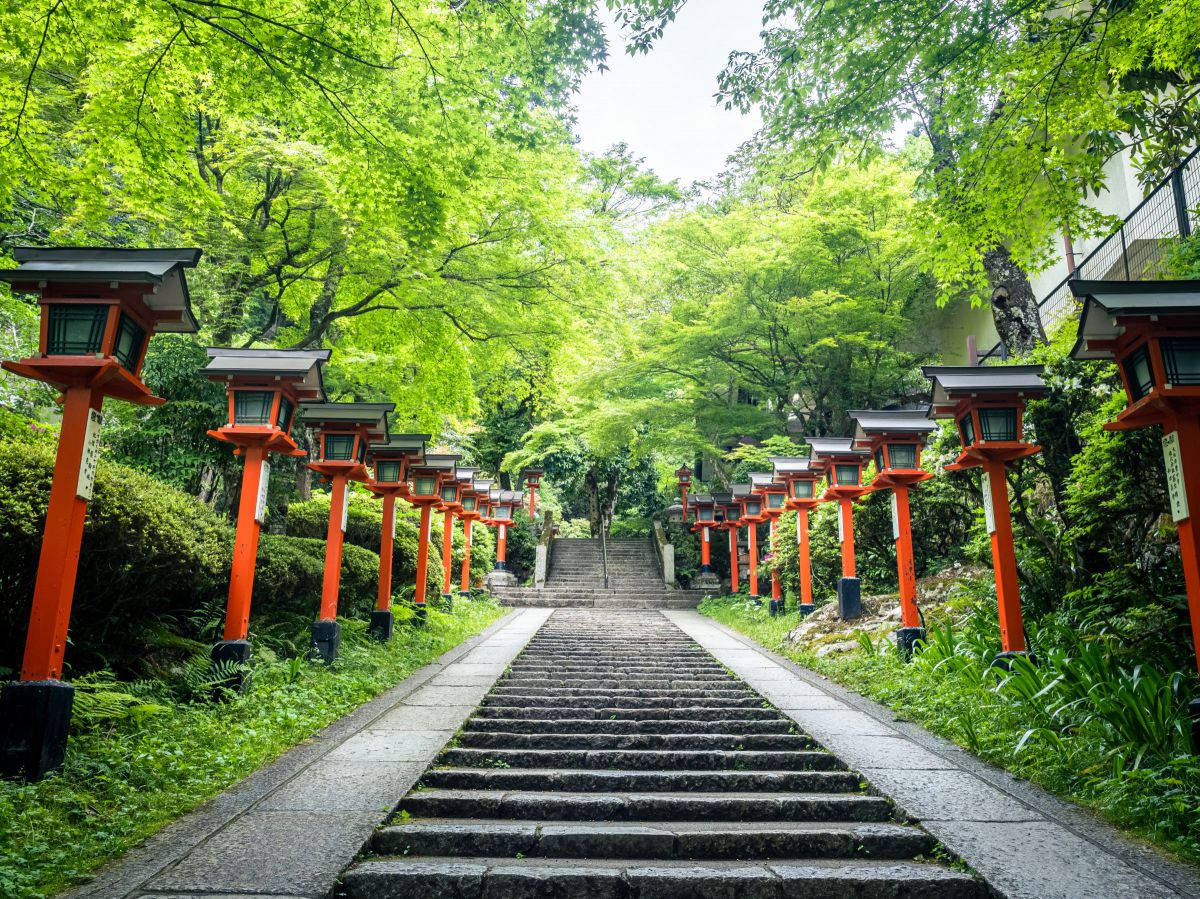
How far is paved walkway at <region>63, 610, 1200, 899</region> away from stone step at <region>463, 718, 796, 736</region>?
0.07 feet

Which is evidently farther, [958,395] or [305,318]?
[305,318]

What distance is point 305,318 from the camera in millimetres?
12672

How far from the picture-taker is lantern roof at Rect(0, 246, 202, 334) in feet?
15.0

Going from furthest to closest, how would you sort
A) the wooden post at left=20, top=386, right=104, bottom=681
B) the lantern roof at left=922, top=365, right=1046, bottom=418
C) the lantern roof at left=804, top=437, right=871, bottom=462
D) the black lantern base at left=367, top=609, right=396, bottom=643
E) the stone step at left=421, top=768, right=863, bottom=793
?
the lantern roof at left=804, top=437, right=871, bottom=462 < the black lantern base at left=367, top=609, right=396, bottom=643 < the lantern roof at left=922, top=365, right=1046, bottom=418 < the stone step at left=421, top=768, right=863, bottom=793 < the wooden post at left=20, top=386, right=104, bottom=681

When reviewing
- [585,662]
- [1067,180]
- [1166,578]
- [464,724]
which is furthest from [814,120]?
[585,662]

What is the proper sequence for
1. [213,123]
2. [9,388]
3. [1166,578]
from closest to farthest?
[1166,578]
[9,388]
[213,123]

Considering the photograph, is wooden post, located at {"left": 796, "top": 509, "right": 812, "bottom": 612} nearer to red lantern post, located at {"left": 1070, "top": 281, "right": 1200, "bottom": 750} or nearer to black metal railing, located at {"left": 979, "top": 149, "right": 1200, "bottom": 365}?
black metal railing, located at {"left": 979, "top": 149, "right": 1200, "bottom": 365}

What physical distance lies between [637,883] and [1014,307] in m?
9.33

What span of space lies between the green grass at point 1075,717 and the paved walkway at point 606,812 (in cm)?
20

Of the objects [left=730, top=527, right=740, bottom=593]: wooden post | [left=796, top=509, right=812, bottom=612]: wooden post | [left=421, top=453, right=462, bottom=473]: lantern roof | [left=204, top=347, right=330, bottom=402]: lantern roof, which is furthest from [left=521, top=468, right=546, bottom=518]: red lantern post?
[left=204, top=347, right=330, bottom=402]: lantern roof

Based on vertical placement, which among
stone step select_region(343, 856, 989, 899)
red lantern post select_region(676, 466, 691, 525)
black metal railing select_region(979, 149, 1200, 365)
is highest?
black metal railing select_region(979, 149, 1200, 365)

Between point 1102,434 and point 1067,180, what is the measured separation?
302cm

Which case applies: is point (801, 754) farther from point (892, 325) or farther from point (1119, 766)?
point (892, 325)

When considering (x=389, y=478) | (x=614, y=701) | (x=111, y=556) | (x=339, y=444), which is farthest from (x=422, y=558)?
(x=111, y=556)
